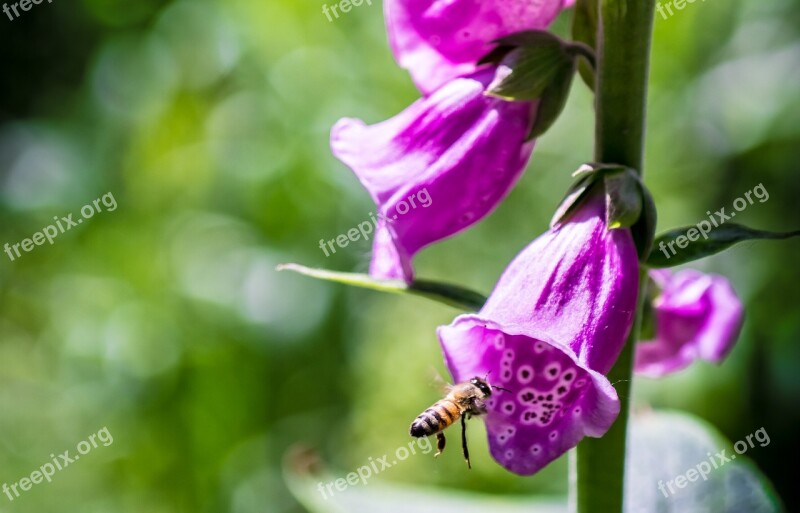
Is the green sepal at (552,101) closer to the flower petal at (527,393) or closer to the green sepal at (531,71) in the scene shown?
the green sepal at (531,71)

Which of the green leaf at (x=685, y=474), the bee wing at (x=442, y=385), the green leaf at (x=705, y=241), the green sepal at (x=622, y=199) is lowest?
the green leaf at (x=685, y=474)

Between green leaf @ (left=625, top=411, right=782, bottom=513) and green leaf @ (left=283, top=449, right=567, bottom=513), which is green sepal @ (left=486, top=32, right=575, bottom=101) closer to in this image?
green leaf @ (left=625, top=411, right=782, bottom=513)

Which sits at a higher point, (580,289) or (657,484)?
(580,289)

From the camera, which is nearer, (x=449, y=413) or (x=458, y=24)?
(x=458, y=24)

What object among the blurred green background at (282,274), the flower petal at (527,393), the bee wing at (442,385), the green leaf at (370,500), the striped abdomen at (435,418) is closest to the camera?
the flower petal at (527,393)

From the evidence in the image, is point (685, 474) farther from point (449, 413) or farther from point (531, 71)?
point (531, 71)

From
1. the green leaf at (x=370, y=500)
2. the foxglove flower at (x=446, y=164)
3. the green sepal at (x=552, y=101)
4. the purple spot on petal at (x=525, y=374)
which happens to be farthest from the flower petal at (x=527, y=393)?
the green leaf at (x=370, y=500)

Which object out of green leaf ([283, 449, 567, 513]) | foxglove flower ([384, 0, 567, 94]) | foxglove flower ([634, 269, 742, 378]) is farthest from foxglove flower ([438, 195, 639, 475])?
green leaf ([283, 449, 567, 513])

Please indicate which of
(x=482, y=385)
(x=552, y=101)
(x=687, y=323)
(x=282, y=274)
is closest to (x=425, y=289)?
(x=482, y=385)
